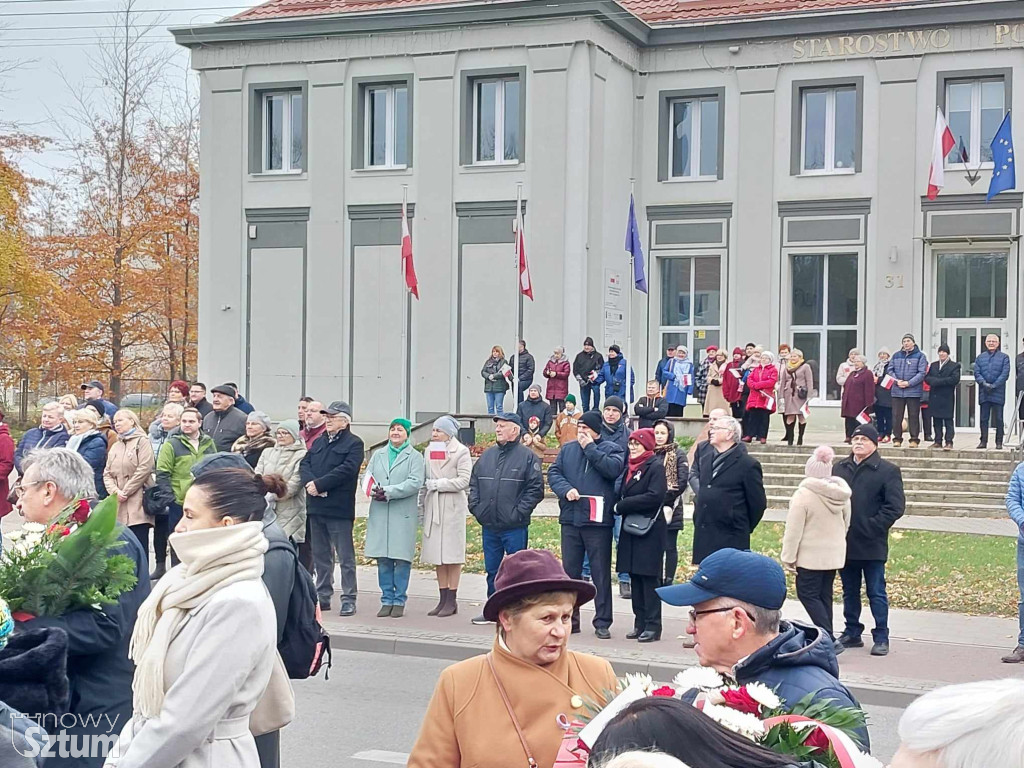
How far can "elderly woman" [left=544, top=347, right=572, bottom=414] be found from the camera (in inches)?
1045

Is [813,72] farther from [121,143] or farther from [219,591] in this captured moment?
[219,591]

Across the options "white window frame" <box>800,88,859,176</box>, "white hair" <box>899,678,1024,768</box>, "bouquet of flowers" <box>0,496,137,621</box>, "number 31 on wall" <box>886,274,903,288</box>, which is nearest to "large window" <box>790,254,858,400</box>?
"number 31 on wall" <box>886,274,903,288</box>

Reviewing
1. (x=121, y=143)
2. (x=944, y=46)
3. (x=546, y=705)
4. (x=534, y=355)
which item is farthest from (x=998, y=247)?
(x=121, y=143)

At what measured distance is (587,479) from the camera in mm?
12086

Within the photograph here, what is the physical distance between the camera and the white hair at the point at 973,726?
215 cm

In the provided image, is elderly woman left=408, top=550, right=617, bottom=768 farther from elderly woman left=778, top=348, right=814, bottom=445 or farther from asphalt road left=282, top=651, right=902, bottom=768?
elderly woman left=778, top=348, right=814, bottom=445

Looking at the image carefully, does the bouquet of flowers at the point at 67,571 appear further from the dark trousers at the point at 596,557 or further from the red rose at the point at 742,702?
the dark trousers at the point at 596,557

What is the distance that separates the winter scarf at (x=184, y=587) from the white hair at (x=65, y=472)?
5.83 feet

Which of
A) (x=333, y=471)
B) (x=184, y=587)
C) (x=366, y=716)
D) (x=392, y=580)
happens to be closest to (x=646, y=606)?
(x=392, y=580)

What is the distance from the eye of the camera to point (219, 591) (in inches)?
161

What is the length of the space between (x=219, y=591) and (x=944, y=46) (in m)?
28.5

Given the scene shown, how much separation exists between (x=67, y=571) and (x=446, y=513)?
8422mm

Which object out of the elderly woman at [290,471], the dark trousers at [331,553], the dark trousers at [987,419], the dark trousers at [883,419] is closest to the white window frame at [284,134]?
the dark trousers at [883,419]

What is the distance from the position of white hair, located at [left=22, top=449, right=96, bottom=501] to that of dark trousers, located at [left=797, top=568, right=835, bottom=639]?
706 centimetres
